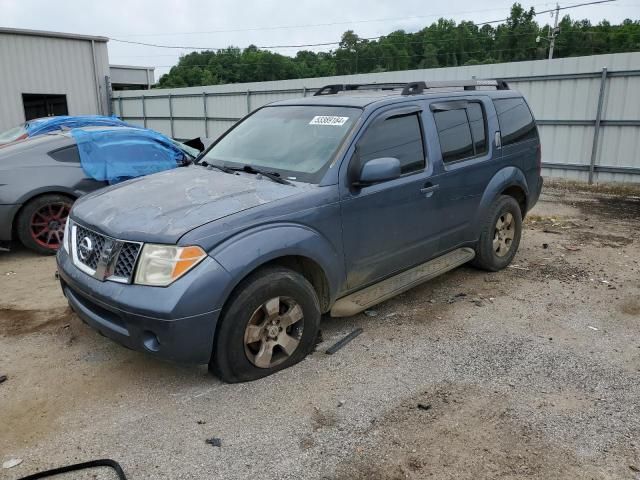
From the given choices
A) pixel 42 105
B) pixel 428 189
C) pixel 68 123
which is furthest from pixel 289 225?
pixel 42 105

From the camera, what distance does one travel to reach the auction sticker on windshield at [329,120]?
411cm

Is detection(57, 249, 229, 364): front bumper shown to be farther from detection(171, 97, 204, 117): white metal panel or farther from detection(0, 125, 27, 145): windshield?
detection(171, 97, 204, 117): white metal panel

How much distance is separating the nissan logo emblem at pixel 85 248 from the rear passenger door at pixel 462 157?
2.81m

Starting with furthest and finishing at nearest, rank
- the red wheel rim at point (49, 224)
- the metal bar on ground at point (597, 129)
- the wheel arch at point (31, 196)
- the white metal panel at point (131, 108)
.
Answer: the white metal panel at point (131, 108)
the metal bar on ground at point (597, 129)
the red wheel rim at point (49, 224)
the wheel arch at point (31, 196)

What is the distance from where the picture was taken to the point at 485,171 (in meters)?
5.11

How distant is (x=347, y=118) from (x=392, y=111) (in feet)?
1.37

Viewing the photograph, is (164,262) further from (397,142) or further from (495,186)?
(495,186)

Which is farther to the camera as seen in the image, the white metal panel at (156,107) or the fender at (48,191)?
the white metal panel at (156,107)

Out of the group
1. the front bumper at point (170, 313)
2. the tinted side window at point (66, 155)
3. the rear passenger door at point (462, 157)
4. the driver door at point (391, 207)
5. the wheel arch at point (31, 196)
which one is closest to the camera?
the front bumper at point (170, 313)

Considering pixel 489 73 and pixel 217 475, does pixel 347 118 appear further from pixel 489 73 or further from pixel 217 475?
pixel 489 73

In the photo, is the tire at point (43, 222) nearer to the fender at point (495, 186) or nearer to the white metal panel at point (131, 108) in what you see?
the fender at point (495, 186)

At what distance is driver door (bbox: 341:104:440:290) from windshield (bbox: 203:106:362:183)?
22 centimetres

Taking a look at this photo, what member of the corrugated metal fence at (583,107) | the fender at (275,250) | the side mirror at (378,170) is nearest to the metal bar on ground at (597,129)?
the corrugated metal fence at (583,107)

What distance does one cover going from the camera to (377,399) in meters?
3.35
